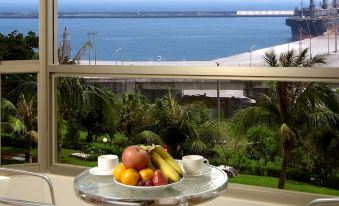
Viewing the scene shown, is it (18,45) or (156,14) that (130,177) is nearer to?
(156,14)

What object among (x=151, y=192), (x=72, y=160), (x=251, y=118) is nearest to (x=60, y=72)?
(x=72, y=160)

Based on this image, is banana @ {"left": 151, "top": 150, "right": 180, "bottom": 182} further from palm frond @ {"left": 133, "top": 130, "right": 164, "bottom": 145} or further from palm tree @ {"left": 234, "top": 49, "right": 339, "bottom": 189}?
palm frond @ {"left": 133, "top": 130, "right": 164, "bottom": 145}

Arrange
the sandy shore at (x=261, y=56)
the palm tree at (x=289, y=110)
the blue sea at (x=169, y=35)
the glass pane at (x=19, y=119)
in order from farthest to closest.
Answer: the glass pane at (x=19, y=119)
the blue sea at (x=169, y=35)
the palm tree at (x=289, y=110)
the sandy shore at (x=261, y=56)

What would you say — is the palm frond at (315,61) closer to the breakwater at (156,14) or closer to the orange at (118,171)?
the breakwater at (156,14)

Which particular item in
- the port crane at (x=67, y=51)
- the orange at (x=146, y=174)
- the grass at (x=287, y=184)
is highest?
the port crane at (x=67, y=51)

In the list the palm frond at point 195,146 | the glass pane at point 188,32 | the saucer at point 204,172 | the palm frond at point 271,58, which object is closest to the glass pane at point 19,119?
the glass pane at point 188,32

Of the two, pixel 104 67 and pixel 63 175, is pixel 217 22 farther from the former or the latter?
pixel 63 175

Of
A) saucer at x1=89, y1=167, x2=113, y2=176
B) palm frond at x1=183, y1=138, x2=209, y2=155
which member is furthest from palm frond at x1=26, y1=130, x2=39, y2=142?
saucer at x1=89, y1=167, x2=113, y2=176
